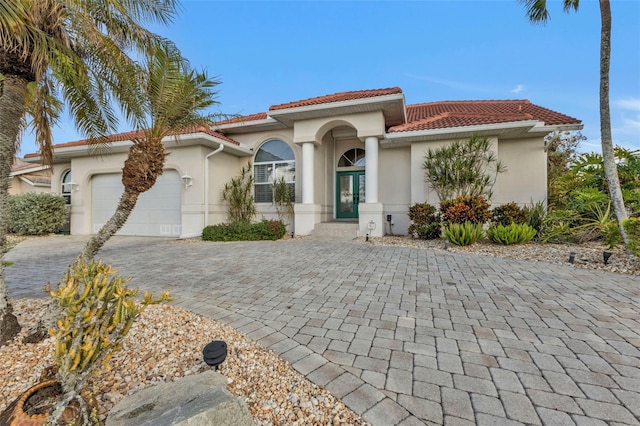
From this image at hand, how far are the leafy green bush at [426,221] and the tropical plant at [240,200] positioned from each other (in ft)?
22.6

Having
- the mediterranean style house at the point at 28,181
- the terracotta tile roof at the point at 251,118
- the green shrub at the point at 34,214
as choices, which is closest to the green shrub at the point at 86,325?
the terracotta tile roof at the point at 251,118

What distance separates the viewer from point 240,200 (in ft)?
39.1

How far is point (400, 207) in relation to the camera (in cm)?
1166

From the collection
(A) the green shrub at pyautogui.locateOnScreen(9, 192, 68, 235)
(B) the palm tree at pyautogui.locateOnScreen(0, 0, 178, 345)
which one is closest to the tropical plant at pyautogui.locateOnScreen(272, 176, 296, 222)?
(B) the palm tree at pyautogui.locateOnScreen(0, 0, 178, 345)

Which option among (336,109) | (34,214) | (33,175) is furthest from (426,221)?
(33,175)

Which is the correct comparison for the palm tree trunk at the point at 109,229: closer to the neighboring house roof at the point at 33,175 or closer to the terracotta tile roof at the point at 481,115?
the terracotta tile roof at the point at 481,115

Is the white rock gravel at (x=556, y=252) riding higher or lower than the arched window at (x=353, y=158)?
lower

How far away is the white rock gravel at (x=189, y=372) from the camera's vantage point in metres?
1.90

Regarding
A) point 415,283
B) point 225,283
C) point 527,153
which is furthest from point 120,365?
point 527,153

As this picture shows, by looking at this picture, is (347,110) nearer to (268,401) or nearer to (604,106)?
Answer: (604,106)

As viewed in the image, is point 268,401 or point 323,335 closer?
point 268,401

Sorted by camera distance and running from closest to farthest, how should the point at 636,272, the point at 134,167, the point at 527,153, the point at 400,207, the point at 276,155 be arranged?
the point at 134,167 → the point at 636,272 → the point at 527,153 → the point at 400,207 → the point at 276,155

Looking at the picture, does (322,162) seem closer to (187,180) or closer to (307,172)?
(307,172)

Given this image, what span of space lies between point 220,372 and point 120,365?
0.89 m
